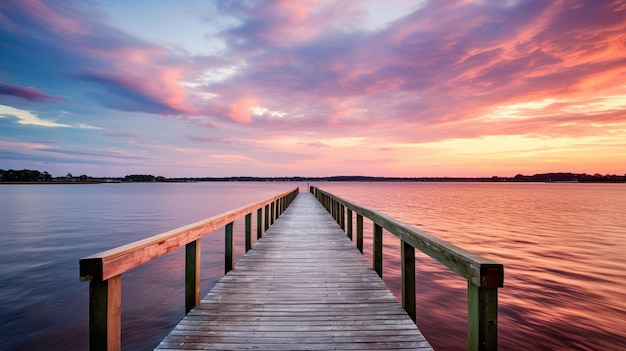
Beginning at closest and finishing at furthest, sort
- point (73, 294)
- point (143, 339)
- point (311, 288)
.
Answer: point (311, 288) < point (143, 339) < point (73, 294)

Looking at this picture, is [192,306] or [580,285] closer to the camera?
[192,306]

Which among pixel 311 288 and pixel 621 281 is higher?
pixel 311 288

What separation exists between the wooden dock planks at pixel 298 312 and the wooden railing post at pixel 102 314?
756 millimetres

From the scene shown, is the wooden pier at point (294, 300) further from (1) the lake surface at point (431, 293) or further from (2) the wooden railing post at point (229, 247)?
(1) the lake surface at point (431, 293)

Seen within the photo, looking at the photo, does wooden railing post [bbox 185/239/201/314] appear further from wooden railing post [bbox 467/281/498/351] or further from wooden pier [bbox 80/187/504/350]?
wooden railing post [bbox 467/281/498/351]

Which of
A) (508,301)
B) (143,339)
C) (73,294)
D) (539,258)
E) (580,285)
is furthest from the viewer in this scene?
(539,258)

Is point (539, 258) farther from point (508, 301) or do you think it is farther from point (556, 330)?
point (556, 330)

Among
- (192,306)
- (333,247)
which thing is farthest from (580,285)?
(192,306)

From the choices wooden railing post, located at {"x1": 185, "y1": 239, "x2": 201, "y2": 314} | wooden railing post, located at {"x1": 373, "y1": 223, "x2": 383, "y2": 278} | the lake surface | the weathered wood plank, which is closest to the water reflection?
the lake surface

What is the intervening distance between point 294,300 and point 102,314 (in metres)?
2.24

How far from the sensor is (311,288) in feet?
14.5

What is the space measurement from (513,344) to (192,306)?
5210 millimetres

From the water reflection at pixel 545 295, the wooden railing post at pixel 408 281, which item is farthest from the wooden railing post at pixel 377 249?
the water reflection at pixel 545 295

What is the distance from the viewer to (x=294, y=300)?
3957 mm
